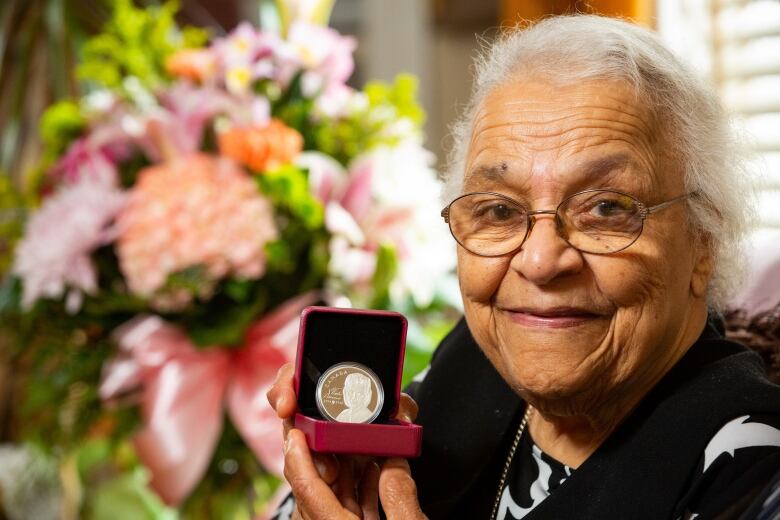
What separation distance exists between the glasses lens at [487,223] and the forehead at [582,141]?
36 millimetres

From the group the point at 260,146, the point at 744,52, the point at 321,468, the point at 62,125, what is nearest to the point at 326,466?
the point at 321,468

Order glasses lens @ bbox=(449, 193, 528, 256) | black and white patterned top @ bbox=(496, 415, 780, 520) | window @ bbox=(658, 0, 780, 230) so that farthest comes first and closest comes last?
window @ bbox=(658, 0, 780, 230) → glasses lens @ bbox=(449, 193, 528, 256) → black and white patterned top @ bbox=(496, 415, 780, 520)

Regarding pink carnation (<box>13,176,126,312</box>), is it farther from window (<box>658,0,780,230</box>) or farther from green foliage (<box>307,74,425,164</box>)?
window (<box>658,0,780,230</box>)

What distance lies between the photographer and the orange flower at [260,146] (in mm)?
1831

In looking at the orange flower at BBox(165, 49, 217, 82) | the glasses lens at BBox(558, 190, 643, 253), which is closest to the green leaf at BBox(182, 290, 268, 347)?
the orange flower at BBox(165, 49, 217, 82)

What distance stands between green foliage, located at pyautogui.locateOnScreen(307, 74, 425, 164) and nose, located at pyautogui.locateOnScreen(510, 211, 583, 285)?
806mm

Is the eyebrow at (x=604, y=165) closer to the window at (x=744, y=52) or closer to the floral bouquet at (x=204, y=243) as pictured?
the floral bouquet at (x=204, y=243)

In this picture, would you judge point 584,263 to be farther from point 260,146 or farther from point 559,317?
point 260,146

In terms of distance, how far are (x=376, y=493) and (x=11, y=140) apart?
2.03m

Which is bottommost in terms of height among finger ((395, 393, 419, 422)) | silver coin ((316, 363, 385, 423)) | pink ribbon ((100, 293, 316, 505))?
pink ribbon ((100, 293, 316, 505))

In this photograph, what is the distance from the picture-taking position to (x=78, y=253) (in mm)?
1823

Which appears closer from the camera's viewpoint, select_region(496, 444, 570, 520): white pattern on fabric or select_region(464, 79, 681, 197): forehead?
select_region(464, 79, 681, 197): forehead

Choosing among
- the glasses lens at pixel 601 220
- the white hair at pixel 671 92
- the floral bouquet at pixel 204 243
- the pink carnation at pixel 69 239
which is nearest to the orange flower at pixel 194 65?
the floral bouquet at pixel 204 243

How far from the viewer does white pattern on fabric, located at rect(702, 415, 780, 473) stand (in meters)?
1.12
